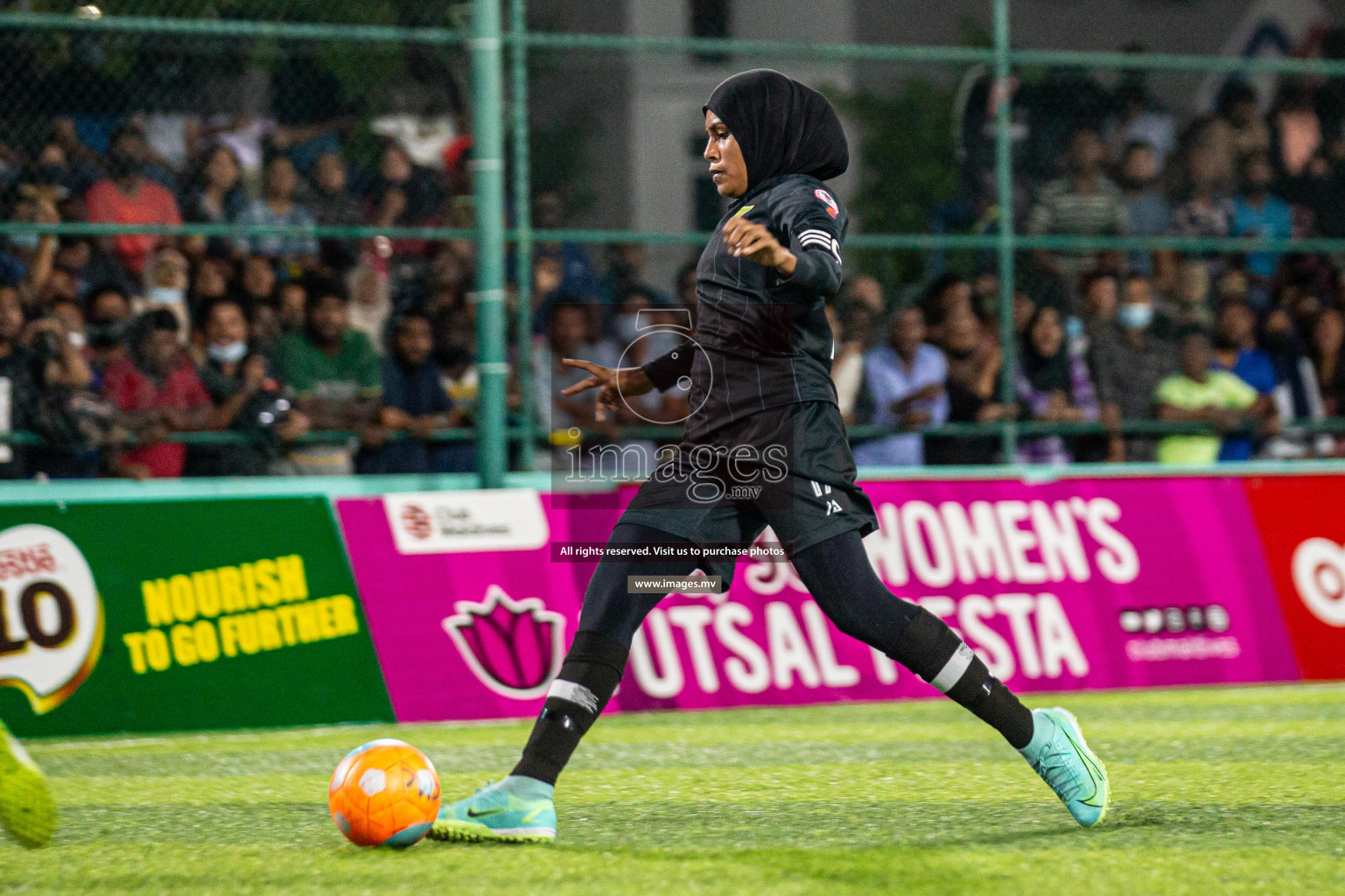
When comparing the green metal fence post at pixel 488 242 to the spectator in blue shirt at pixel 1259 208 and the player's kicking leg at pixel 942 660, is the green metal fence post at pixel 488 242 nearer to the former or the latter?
the player's kicking leg at pixel 942 660

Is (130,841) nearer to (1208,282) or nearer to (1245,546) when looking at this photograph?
(1245,546)

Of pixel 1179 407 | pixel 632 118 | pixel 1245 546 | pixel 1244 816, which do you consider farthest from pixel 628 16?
pixel 1244 816

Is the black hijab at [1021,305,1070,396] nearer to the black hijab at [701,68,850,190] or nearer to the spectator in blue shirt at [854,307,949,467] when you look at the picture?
the spectator in blue shirt at [854,307,949,467]

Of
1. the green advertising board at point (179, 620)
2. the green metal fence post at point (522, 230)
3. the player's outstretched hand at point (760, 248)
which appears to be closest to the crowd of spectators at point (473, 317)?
the green metal fence post at point (522, 230)

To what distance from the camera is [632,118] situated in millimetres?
26141

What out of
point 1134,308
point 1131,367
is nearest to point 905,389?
point 1131,367

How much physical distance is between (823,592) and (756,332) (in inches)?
29.8

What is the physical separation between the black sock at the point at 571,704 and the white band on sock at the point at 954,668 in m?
0.92

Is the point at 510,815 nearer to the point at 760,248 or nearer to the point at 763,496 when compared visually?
the point at 763,496

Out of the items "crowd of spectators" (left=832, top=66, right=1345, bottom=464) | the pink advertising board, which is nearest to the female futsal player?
the pink advertising board

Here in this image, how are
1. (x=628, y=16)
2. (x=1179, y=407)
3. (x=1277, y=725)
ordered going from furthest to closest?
1. (x=628, y=16)
2. (x=1179, y=407)
3. (x=1277, y=725)

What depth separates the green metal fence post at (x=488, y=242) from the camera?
8938mm

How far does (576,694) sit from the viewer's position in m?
4.73

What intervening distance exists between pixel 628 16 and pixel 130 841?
22.4m
